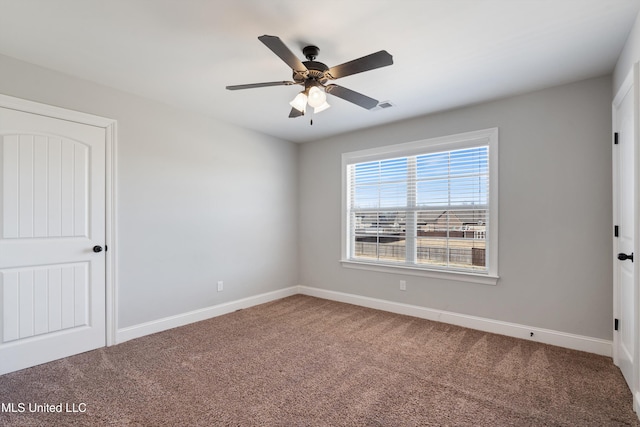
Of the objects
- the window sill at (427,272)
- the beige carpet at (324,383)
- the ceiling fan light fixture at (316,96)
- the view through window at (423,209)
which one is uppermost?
the ceiling fan light fixture at (316,96)

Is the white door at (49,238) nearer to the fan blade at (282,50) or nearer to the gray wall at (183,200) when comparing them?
the gray wall at (183,200)

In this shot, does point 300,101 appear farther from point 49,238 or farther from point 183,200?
point 49,238

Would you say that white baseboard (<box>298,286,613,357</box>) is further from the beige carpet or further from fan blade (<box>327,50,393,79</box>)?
fan blade (<box>327,50,393,79</box>)

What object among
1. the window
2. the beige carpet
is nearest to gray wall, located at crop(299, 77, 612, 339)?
the window

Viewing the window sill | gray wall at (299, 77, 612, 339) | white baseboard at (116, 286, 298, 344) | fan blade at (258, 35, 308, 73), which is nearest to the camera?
fan blade at (258, 35, 308, 73)

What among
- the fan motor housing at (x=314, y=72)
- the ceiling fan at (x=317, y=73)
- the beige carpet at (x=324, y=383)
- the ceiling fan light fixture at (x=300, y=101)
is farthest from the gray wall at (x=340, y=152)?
the fan motor housing at (x=314, y=72)

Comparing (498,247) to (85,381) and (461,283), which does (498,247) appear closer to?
(461,283)

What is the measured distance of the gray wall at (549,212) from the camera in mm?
2795

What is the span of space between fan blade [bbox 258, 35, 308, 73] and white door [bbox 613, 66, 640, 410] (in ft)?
7.04

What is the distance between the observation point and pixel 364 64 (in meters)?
1.96

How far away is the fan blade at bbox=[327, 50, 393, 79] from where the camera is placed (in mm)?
1834

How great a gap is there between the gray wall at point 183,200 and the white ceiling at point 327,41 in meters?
0.28

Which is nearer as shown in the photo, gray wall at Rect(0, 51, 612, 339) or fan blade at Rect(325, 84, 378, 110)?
fan blade at Rect(325, 84, 378, 110)

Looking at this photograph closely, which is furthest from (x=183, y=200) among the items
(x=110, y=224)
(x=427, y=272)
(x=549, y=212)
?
(x=549, y=212)
